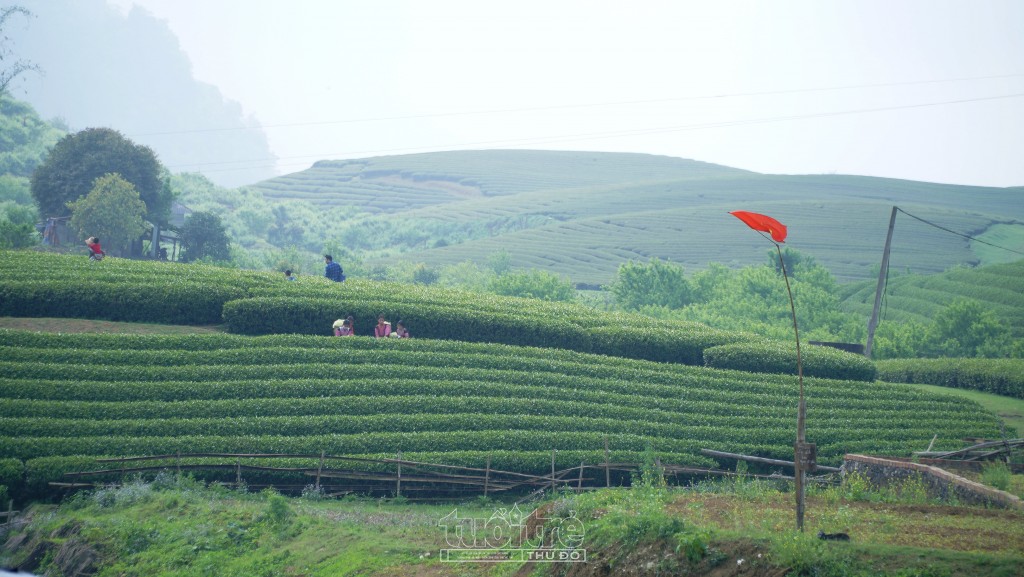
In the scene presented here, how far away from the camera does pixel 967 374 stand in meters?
37.4

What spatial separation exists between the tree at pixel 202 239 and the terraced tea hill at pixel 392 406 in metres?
35.3

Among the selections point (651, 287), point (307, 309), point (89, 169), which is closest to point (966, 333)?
point (651, 287)

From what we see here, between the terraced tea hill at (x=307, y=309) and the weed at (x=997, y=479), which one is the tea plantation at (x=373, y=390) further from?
the weed at (x=997, y=479)

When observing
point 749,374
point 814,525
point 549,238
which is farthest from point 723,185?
point 814,525

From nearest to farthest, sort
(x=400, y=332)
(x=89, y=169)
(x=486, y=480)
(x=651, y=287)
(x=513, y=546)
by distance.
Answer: (x=513, y=546) → (x=486, y=480) → (x=400, y=332) → (x=89, y=169) → (x=651, y=287)

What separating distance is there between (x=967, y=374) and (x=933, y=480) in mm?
22988

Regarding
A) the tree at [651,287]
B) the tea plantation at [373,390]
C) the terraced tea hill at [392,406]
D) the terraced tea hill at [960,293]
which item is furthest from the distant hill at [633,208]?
the terraced tea hill at [392,406]

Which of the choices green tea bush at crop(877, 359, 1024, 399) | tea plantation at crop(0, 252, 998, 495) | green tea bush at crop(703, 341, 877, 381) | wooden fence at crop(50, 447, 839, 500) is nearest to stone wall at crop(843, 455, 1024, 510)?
wooden fence at crop(50, 447, 839, 500)

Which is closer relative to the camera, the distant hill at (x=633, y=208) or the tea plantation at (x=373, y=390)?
the tea plantation at (x=373, y=390)

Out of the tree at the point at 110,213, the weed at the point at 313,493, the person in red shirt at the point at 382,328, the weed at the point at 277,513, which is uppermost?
the tree at the point at 110,213

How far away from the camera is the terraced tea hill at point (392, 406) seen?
875 inches

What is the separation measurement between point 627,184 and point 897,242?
59.8 meters

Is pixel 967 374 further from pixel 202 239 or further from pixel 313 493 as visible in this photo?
pixel 202 239

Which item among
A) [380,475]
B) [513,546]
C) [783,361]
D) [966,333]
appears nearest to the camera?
[513,546]
